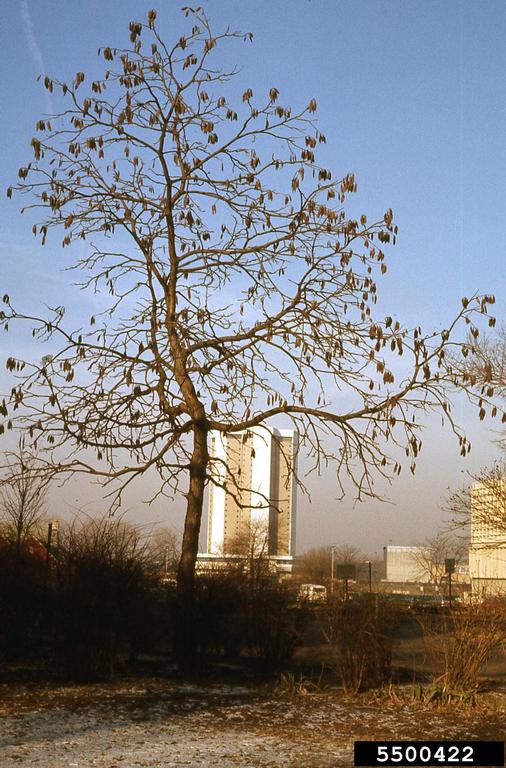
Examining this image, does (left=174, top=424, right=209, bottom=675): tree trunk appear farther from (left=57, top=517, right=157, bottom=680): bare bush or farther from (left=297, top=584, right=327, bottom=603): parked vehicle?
(left=297, top=584, right=327, bottom=603): parked vehicle

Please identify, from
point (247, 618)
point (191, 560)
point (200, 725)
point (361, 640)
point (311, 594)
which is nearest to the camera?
point (200, 725)

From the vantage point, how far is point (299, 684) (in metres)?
11.2

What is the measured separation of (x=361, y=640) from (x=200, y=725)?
2.89m

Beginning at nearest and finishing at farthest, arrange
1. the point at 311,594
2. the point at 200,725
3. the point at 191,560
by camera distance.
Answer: the point at 200,725, the point at 191,560, the point at 311,594

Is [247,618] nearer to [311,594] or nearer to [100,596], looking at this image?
[311,594]

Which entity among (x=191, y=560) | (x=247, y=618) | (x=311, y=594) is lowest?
(x=247, y=618)

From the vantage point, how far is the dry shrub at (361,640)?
11.1 metres

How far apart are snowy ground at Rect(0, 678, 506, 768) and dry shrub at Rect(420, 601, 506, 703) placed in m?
0.37

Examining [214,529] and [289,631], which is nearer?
[289,631]

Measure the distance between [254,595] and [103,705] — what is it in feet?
11.4

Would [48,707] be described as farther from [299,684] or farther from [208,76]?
[208,76]

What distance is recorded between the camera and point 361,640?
11172 millimetres

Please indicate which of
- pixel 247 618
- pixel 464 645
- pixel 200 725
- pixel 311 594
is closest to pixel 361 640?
pixel 464 645

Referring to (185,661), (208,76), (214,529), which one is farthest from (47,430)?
(214,529)
